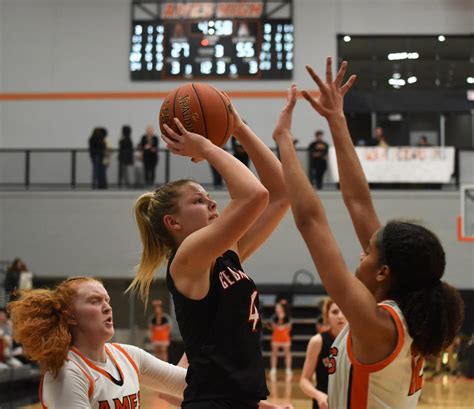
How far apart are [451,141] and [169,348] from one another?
6.92 m

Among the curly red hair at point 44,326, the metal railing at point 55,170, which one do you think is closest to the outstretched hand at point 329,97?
the curly red hair at point 44,326

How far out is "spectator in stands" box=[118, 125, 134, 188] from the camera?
1507cm

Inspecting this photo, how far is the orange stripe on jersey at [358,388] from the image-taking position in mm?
2066

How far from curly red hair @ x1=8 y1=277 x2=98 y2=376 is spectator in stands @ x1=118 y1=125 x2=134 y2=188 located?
481 inches

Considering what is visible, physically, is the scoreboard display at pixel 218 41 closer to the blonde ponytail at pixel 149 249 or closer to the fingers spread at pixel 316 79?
the blonde ponytail at pixel 149 249

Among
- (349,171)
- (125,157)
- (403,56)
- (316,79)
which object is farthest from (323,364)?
(403,56)

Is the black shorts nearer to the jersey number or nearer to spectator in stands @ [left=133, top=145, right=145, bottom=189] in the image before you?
the jersey number

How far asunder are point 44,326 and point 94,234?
12571mm

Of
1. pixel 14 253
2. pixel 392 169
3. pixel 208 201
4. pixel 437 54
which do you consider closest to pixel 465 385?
pixel 392 169

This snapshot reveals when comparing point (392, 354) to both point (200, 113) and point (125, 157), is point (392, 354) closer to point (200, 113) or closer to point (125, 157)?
point (200, 113)

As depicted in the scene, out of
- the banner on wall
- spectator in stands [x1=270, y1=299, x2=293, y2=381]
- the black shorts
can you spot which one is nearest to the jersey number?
the black shorts

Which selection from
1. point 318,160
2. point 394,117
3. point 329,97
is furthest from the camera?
point 394,117

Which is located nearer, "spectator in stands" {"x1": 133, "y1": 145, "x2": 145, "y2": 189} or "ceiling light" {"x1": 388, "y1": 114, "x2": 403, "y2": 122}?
"spectator in stands" {"x1": 133, "y1": 145, "x2": 145, "y2": 189}

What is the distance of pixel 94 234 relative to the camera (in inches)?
597
